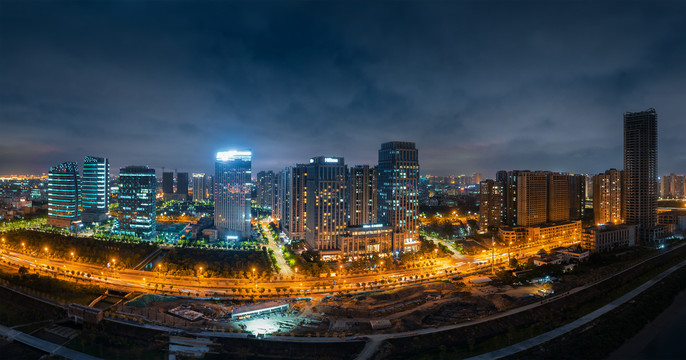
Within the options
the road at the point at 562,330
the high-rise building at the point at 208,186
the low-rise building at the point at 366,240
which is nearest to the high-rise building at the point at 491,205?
the low-rise building at the point at 366,240

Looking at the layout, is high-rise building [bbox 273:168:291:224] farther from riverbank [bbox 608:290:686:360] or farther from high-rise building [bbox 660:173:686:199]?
high-rise building [bbox 660:173:686:199]

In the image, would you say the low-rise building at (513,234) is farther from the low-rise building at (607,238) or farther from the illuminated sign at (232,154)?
the illuminated sign at (232,154)

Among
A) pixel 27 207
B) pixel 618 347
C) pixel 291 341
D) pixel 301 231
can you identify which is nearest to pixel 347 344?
pixel 291 341

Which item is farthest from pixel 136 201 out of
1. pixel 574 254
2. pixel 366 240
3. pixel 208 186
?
pixel 574 254

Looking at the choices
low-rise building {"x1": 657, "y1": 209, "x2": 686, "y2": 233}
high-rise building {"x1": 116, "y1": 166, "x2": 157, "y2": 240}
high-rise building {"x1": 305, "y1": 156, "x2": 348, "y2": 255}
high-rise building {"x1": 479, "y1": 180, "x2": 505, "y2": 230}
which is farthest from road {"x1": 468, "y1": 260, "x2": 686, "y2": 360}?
high-rise building {"x1": 116, "y1": 166, "x2": 157, "y2": 240}

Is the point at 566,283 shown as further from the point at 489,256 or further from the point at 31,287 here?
the point at 31,287

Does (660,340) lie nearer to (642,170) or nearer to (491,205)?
(491,205)
